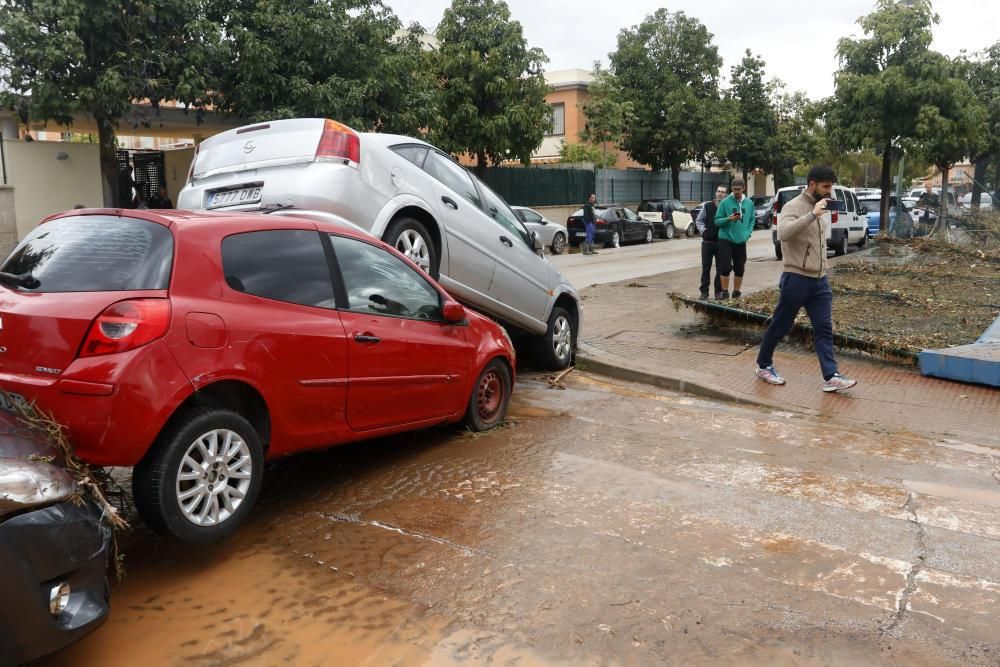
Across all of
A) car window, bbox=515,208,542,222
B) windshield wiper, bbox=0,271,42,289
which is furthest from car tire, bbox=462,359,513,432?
car window, bbox=515,208,542,222

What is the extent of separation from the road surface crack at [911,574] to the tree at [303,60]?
1645 cm

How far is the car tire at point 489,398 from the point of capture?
590cm

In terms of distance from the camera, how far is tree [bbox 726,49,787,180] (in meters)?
46.0

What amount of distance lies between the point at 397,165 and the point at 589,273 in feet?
38.5

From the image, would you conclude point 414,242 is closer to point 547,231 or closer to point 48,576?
point 48,576

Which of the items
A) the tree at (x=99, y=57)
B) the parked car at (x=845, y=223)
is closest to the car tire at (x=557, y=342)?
the tree at (x=99, y=57)

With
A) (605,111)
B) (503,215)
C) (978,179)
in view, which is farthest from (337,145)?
(605,111)

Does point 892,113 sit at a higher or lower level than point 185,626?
higher

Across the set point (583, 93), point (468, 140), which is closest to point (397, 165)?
point (468, 140)

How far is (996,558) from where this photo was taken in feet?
13.0

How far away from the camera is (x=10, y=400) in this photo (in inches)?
135

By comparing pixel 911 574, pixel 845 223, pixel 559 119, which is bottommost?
pixel 911 574

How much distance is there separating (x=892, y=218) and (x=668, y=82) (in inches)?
581

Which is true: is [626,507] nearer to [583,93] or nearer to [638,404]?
[638,404]
